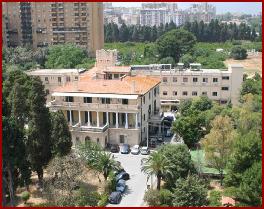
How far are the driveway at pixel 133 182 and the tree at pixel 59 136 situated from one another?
21.0ft

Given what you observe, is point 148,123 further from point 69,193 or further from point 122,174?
point 69,193

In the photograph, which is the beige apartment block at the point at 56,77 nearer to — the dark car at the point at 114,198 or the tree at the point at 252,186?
the dark car at the point at 114,198

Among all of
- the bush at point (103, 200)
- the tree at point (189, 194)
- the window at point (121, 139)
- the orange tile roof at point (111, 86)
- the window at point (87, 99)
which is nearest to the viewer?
the tree at point (189, 194)

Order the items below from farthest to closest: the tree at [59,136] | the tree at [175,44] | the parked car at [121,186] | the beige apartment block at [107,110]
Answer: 1. the tree at [175,44]
2. the beige apartment block at [107,110]
3. the tree at [59,136]
4. the parked car at [121,186]

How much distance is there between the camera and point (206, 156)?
37.2 m

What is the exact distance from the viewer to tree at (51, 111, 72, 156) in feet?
121

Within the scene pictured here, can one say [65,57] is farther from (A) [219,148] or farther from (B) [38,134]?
(A) [219,148]

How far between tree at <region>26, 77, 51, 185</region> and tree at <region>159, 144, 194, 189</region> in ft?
31.8

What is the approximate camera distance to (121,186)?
3616cm

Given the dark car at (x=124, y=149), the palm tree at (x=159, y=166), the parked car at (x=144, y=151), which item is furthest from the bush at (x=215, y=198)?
the dark car at (x=124, y=149)

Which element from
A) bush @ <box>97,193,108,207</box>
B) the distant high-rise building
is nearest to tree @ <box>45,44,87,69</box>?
the distant high-rise building

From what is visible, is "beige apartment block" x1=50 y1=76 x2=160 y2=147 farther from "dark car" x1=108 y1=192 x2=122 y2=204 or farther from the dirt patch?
the dirt patch

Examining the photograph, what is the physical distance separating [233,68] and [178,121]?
19.6 m

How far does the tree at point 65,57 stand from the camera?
274 ft
